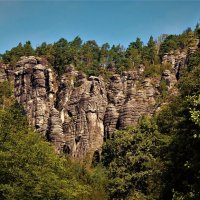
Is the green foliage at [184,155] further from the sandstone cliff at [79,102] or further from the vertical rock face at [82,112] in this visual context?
the sandstone cliff at [79,102]

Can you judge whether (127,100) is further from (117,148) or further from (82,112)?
(117,148)

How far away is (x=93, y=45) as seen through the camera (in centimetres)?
15388

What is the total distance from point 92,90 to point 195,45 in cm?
3635

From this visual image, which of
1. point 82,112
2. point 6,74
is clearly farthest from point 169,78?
point 6,74

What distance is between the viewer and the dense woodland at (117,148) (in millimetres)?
27953

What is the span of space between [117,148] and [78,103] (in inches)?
1166

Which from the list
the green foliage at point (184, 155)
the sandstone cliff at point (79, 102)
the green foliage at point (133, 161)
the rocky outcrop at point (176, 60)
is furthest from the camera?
the rocky outcrop at point (176, 60)

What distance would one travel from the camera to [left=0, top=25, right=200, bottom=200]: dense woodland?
28.0 m

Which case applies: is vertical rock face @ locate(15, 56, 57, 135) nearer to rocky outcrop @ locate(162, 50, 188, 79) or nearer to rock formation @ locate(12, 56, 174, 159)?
rock formation @ locate(12, 56, 174, 159)

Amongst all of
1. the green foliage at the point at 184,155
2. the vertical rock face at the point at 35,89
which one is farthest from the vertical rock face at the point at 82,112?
the green foliage at the point at 184,155

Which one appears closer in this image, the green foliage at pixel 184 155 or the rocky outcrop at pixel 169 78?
the green foliage at pixel 184 155

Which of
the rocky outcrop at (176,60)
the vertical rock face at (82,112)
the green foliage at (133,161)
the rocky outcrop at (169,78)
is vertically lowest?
the green foliage at (133,161)

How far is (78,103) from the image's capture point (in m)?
112

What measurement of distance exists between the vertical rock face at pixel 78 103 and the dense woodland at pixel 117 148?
600cm
